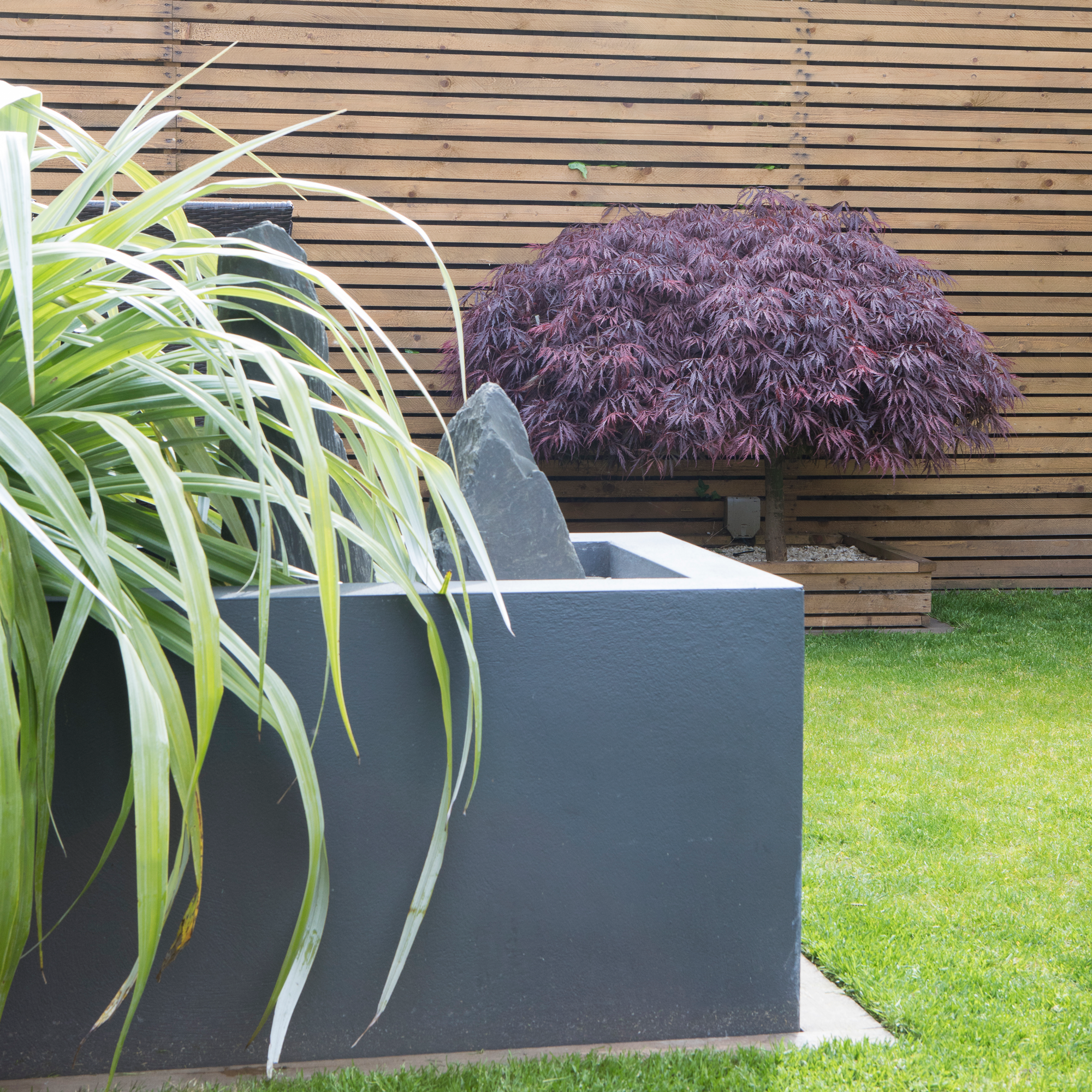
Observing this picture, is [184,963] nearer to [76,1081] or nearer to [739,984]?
[76,1081]

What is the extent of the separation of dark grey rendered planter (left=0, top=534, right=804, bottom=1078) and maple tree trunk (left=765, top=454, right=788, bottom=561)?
3153 mm

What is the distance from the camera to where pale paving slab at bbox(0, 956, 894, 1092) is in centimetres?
111

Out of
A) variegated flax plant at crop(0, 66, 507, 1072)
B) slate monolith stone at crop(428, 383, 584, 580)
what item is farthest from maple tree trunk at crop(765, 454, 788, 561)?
variegated flax plant at crop(0, 66, 507, 1072)

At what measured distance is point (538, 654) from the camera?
3.90ft

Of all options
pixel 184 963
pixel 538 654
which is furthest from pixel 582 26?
pixel 184 963

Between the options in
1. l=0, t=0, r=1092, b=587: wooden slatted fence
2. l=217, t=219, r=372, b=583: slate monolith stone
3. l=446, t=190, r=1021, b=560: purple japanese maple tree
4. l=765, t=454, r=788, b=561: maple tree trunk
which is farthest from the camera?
l=0, t=0, r=1092, b=587: wooden slatted fence

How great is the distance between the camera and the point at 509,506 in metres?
1.68

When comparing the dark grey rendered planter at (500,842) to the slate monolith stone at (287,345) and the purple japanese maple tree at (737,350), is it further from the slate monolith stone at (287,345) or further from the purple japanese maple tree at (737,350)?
the purple japanese maple tree at (737,350)

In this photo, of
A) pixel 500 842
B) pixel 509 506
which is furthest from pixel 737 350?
pixel 500 842

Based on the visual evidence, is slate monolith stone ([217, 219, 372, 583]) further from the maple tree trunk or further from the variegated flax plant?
the maple tree trunk

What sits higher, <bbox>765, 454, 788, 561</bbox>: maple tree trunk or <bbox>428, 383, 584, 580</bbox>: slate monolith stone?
<bbox>428, 383, 584, 580</bbox>: slate monolith stone

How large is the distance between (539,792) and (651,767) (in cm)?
15

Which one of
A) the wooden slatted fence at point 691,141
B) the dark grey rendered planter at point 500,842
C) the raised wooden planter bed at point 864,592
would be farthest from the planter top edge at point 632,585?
the wooden slatted fence at point 691,141

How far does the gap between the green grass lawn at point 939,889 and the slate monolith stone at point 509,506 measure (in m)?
0.75
